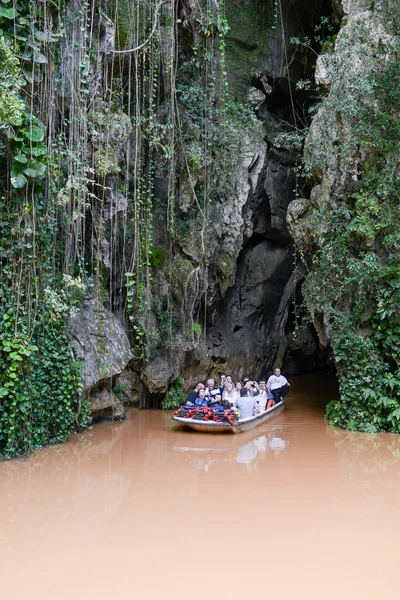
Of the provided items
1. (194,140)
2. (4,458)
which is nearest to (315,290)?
(194,140)

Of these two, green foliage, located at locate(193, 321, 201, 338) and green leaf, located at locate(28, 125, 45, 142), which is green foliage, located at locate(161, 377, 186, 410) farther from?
green leaf, located at locate(28, 125, 45, 142)

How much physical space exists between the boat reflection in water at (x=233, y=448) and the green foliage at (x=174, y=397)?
2.33 metres

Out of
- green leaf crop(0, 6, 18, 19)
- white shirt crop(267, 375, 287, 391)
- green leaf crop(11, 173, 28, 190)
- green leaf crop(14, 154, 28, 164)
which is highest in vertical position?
green leaf crop(0, 6, 18, 19)

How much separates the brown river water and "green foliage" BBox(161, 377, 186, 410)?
2655mm

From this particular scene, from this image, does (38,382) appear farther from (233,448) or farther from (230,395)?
(230,395)

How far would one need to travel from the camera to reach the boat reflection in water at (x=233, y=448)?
795cm

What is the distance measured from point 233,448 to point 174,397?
134 inches

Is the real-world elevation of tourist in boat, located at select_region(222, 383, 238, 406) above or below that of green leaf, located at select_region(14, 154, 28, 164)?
below

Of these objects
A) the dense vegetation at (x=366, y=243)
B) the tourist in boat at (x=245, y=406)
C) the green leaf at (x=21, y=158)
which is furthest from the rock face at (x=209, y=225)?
the tourist in boat at (x=245, y=406)

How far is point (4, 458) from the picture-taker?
7512 millimetres

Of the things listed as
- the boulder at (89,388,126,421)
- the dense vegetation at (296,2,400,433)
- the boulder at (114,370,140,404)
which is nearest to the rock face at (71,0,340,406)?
the boulder at (114,370,140,404)

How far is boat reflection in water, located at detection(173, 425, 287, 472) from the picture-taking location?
26.1ft

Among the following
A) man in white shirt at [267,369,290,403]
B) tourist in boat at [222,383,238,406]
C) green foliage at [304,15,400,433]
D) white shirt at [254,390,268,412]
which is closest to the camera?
green foliage at [304,15,400,433]

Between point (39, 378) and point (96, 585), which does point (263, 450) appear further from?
point (96, 585)
